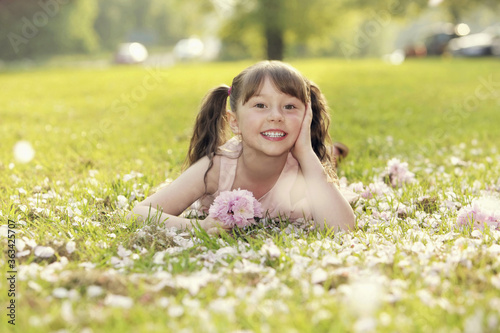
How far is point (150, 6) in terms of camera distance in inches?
2633

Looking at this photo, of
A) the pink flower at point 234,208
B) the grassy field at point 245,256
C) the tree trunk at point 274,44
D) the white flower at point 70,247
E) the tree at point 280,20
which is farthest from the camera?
the tree trunk at point 274,44

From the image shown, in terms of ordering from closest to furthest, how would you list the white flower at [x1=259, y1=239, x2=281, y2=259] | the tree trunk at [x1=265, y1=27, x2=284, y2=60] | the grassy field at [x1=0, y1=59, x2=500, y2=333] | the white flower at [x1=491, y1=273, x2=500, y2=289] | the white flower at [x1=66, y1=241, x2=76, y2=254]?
the grassy field at [x1=0, y1=59, x2=500, y2=333], the white flower at [x1=491, y1=273, x2=500, y2=289], the white flower at [x1=259, y1=239, x2=281, y2=259], the white flower at [x1=66, y1=241, x2=76, y2=254], the tree trunk at [x1=265, y1=27, x2=284, y2=60]

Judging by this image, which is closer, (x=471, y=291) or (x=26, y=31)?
(x=471, y=291)

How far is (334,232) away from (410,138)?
4.10 meters

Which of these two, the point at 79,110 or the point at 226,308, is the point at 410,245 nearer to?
the point at 226,308

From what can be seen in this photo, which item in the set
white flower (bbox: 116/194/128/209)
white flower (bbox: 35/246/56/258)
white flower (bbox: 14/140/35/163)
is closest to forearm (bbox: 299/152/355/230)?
white flower (bbox: 116/194/128/209)

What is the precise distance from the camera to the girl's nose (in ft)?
11.8

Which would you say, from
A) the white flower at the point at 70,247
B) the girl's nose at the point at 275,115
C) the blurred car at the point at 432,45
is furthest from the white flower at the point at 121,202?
the blurred car at the point at 432,45

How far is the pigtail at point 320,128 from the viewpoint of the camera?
411 cm

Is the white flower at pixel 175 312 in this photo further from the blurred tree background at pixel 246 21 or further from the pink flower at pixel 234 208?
the blurred tree background at pixel 246 21

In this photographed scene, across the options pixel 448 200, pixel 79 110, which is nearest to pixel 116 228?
pixel 448 200

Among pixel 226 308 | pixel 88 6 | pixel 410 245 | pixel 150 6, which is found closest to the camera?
pixel 226 308

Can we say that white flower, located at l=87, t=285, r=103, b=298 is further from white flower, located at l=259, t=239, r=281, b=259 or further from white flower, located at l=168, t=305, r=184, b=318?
white flower, located at l=259, t=239, r=281, b=259

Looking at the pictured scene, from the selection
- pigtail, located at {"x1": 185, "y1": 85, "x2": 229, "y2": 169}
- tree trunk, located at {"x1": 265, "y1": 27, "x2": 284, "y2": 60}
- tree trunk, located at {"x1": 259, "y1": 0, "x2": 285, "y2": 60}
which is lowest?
tree trunk, located at {"x1": 265, "y1": 27, "x2": 284, "y2": 60}
